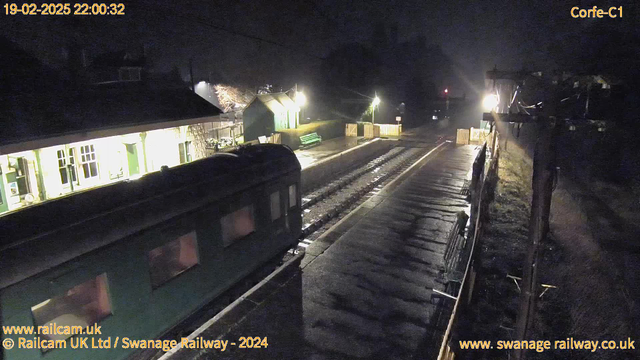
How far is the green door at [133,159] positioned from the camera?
50.1 ft

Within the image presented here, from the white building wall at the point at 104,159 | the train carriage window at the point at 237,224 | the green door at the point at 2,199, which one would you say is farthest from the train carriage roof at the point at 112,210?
the green door at the point at 2,199

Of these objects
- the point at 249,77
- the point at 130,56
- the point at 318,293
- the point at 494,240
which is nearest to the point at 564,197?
the point at 494,240

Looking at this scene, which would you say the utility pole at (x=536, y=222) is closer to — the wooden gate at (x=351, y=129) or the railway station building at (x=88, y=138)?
the railway station building at (x=88, y=138)

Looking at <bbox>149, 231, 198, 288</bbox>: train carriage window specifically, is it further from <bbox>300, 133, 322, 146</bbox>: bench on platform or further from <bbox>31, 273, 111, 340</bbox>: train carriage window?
<bbox>300, 133, 322, 146</bbox>: bench on platform

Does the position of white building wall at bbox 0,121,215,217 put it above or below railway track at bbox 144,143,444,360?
above

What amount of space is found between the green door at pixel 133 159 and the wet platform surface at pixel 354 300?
8963 mm

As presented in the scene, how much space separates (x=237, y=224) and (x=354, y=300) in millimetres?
3165

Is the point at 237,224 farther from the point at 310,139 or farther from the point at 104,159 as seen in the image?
the point at 310,139

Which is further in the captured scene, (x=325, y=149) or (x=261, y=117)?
(x=261, y=117)

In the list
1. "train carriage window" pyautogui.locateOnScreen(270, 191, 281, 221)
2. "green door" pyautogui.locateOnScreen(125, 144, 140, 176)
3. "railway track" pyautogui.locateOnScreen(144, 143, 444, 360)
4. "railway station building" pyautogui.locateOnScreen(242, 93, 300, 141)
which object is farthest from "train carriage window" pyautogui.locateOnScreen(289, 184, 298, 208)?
"railway station building" pyautogui.locateOnScreen(242, 93, 300, 141)

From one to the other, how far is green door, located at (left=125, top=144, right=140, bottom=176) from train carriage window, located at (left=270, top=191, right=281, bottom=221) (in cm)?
844

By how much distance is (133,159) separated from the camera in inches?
606

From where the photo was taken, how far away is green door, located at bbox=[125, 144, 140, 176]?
602 inches

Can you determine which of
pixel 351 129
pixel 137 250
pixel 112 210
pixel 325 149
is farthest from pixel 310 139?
pixel 112 210
